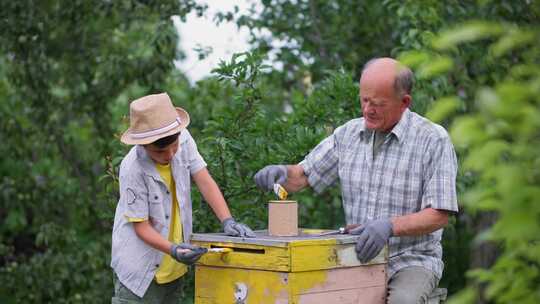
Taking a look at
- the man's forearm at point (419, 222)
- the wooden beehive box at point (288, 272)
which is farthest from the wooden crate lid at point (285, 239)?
the man's forearm at point (419, 222)

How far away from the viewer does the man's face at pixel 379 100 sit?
399 centimetres

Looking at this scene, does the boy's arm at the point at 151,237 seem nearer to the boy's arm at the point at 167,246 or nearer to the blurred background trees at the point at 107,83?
the boy's arm at the point at 167,246

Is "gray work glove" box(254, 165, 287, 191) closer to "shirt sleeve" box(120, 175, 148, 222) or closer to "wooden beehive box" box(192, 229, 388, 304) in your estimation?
"wooden beehive box" box(192, 229, 388, 304)

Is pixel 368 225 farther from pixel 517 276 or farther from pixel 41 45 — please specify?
pixel 41 45

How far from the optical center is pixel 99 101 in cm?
696

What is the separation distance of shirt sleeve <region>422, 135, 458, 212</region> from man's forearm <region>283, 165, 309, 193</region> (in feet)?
2.09

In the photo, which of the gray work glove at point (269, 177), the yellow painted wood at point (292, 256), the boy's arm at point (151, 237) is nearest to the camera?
the yellow painted wood at point (292, 256)

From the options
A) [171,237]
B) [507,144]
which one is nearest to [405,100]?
[171,237]

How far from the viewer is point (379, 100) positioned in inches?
157

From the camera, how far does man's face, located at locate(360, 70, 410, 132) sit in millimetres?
3992

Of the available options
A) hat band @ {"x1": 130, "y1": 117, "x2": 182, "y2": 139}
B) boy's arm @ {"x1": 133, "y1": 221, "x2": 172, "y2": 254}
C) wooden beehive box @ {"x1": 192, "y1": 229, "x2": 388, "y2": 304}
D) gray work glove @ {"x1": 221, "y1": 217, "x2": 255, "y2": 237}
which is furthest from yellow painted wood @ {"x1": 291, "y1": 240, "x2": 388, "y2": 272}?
hat band @ {"x1": 130, "y1": 117, "x2": 182, "y2": 139}

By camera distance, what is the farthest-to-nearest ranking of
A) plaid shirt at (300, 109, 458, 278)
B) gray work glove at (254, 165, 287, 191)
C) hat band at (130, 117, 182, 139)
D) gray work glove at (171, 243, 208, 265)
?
1. gray work glove at (254, 165, 287, 191)
2. plaid shirt at (300, 109, 458, 278)
3. hat band at (130, 117, 182, 139)
4. gray work glove at (171, 243, 208, 265)

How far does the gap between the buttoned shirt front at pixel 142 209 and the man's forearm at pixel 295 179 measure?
20.5 inches

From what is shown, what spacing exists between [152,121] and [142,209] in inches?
13.7
